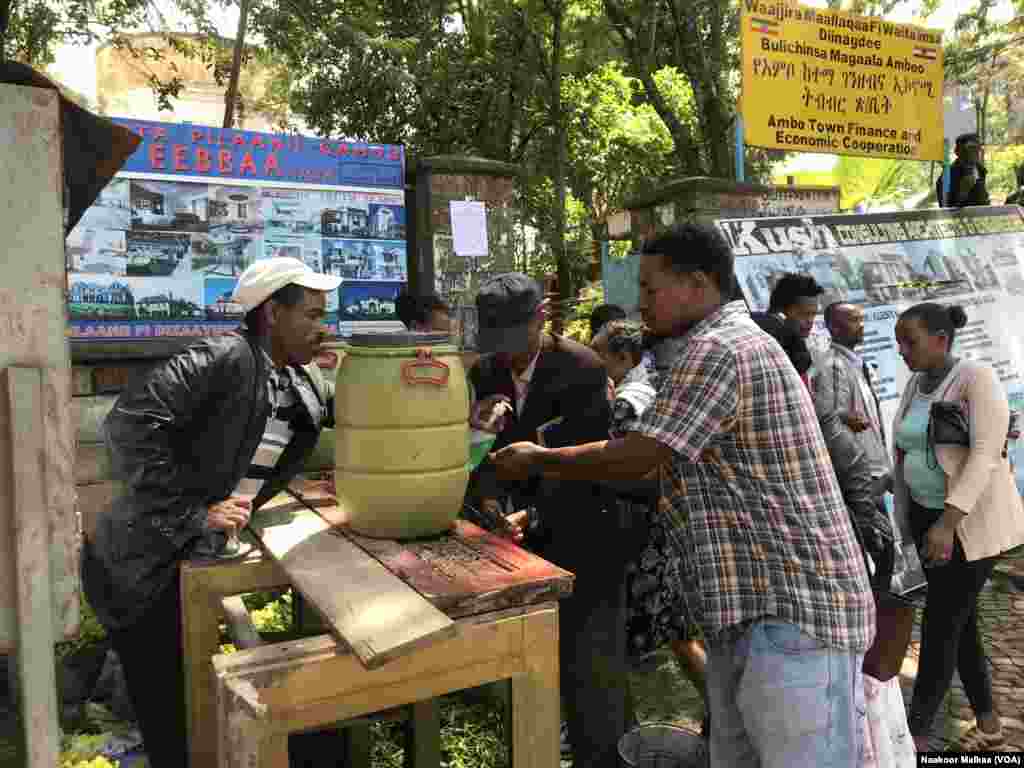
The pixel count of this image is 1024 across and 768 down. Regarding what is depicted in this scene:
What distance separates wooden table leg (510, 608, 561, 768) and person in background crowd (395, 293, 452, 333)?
2958mm

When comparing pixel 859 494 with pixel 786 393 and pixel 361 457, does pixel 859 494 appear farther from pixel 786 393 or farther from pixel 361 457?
pixel 361 457

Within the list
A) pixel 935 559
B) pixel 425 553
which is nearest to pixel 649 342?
pixel 425 553

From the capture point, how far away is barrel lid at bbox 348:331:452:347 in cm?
207

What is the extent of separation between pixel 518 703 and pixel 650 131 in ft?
39.6

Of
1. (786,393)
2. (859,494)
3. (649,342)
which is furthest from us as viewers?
(859,494)

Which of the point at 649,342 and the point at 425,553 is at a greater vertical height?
the point at 649,342

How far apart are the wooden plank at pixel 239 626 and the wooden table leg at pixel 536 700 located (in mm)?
928

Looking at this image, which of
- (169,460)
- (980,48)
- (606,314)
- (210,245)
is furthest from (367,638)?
(980,48)

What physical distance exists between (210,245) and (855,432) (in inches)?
142

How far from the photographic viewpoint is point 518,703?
5.94 ft

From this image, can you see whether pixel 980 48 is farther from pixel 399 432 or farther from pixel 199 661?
pixel 199 661

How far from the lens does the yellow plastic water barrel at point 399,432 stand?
80.1 inches

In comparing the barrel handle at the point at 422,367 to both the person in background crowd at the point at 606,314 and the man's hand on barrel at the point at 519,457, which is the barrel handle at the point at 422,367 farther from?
the person in background crowd at the point at 606,314

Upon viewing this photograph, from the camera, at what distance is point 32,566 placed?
125cm
